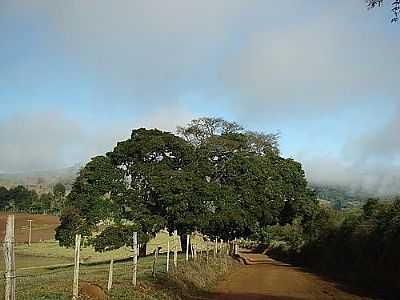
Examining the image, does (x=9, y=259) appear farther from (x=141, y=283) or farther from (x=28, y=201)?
(x=28, y=201)

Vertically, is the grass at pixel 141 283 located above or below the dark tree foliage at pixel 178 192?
below

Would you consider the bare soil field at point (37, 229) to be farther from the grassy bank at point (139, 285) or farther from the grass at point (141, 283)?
the grassy bank at point (139, 285)

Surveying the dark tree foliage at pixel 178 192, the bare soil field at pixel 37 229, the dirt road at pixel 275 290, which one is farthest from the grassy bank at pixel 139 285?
the bare soil field at pixel 37 229

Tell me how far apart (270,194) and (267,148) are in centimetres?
1034

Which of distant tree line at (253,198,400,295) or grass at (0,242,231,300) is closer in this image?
grass at (0,242,231,300)

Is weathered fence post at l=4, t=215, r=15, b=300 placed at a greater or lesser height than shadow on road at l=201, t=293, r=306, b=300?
greater

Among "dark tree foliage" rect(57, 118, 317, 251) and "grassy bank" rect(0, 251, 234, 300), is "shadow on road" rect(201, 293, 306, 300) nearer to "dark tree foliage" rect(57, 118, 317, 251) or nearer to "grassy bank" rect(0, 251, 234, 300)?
"grassy bank" rect(0, 251, 234, 300)

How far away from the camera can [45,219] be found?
306ft

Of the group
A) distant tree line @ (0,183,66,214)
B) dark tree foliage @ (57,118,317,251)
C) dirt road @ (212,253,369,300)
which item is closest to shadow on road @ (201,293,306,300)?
dirt road @ (212,253,369,300)

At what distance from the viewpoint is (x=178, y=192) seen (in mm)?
38969

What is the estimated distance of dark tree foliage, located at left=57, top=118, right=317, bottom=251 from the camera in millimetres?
38719

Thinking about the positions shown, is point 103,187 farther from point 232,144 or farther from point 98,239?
point 232,144

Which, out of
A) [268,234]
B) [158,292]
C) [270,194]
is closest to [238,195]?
[270,194]

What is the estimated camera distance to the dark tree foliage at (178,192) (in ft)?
127
